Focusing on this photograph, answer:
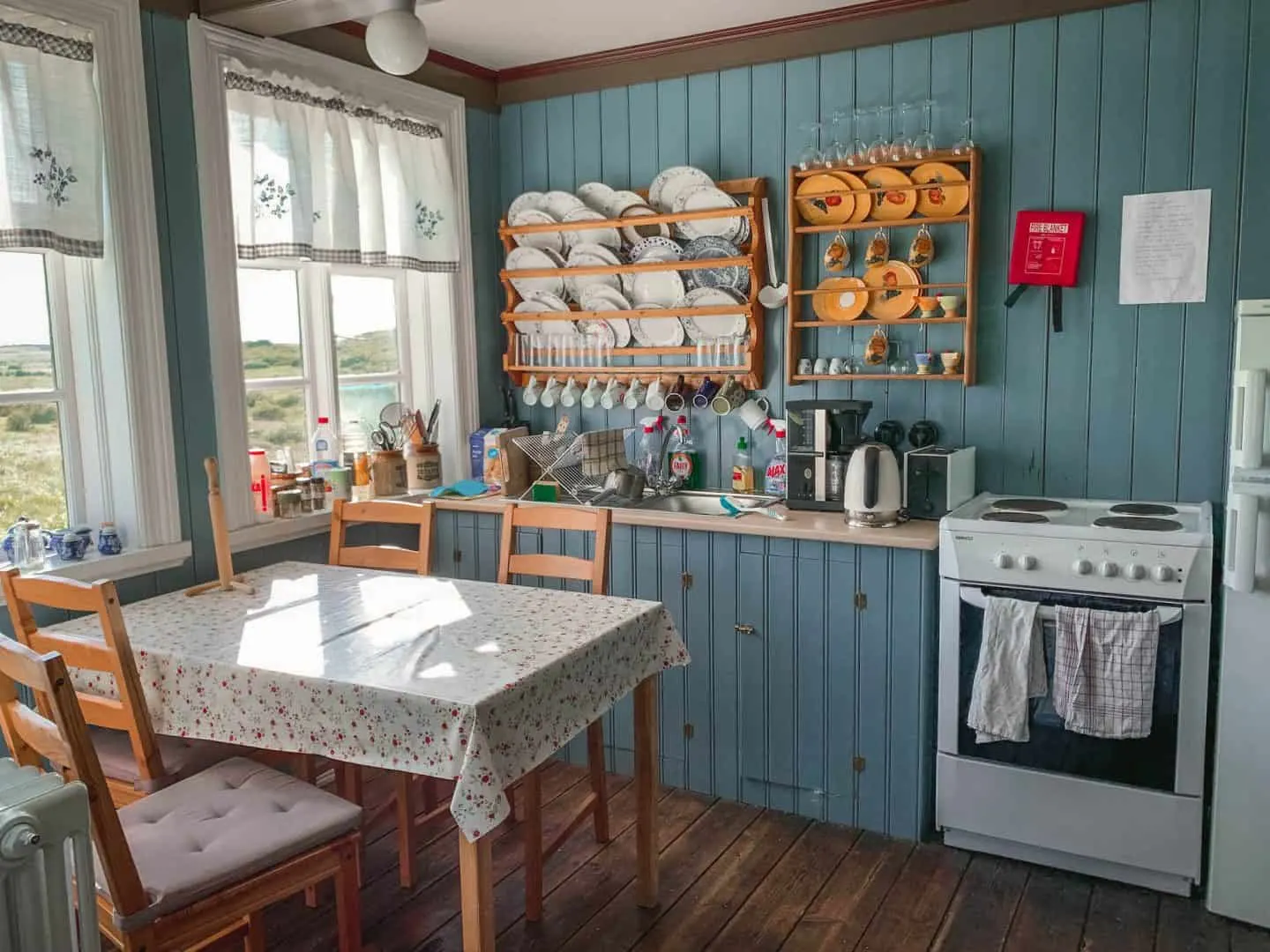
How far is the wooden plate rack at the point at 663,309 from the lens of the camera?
3.43m

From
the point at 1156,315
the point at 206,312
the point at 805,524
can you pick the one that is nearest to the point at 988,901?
the point at 805,524

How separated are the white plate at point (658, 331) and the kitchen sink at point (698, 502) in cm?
54

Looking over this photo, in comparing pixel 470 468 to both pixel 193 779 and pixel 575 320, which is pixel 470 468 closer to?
pixel 575 320

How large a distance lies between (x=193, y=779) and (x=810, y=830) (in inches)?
65.7

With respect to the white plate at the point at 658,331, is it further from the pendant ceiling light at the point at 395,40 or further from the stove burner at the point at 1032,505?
the pendant ceiling light at the point at 395,40

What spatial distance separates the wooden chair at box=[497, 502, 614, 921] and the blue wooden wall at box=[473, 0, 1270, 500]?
1107 millimetres

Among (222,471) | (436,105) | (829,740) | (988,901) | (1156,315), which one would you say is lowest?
(988,901)

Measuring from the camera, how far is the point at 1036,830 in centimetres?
270

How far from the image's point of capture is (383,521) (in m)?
3.00

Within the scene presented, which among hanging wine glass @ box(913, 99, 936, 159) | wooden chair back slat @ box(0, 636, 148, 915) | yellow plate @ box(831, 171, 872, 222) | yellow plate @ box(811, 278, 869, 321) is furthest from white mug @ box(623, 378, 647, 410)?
wooden chair back slat @ box(0, 636, 148, 915)

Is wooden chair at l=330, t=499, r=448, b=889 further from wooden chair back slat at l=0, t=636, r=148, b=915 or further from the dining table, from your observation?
wooden chair back slat at l=0, t=636, r=148, b=915

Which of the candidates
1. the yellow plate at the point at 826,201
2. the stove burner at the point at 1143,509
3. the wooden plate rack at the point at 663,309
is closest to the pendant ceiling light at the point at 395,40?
the wooden plate rack at the point at 663,309

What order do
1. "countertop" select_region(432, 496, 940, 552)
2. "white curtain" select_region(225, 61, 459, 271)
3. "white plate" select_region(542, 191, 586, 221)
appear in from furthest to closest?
"white plate" select_region(542, 191, 586, 221) < "white curtain" select_region(225, 61, 459, 271) < "countertop" select_region(432, 496, 940, 552)

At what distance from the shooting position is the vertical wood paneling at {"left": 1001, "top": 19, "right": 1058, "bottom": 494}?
3.00 m
